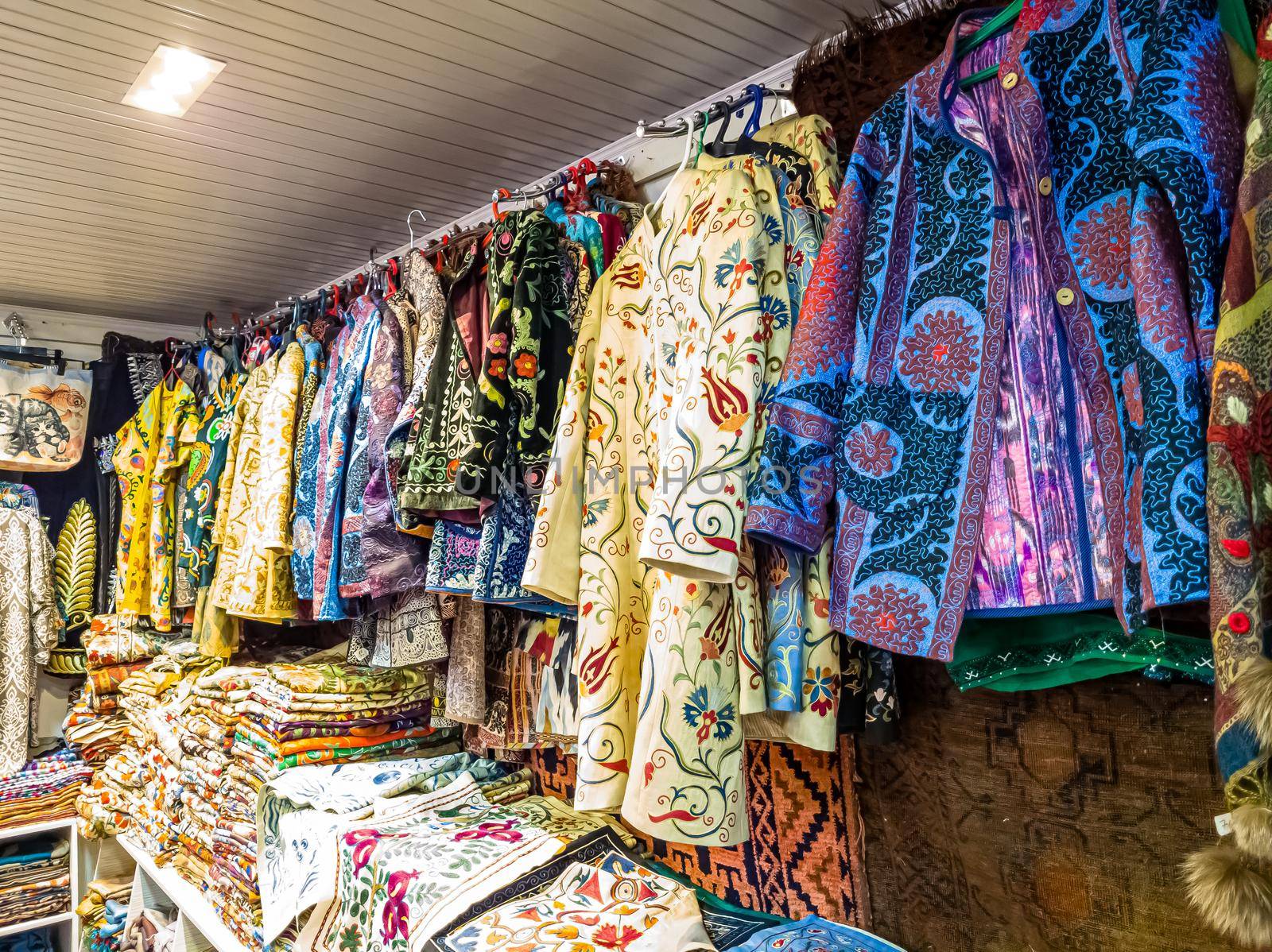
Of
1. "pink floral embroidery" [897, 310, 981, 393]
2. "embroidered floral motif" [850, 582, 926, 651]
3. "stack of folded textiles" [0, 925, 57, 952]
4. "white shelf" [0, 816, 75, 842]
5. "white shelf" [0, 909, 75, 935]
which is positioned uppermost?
"pink floral embroidery" [897, 310, 981, 393]

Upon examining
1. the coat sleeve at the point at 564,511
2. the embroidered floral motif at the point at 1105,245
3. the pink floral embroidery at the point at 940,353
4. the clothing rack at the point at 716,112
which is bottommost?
the coat sleeve at the point at 564,511

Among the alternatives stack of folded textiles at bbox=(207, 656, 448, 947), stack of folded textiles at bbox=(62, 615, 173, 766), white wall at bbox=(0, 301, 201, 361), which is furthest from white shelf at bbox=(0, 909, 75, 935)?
white wall at bbox=(0, 301, 201, 361)

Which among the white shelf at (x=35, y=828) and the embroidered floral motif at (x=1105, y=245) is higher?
the embroidered floral motif at (x=1105, y=245)

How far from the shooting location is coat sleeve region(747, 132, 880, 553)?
107 cm

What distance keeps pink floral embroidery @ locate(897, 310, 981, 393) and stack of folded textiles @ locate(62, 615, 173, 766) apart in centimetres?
272

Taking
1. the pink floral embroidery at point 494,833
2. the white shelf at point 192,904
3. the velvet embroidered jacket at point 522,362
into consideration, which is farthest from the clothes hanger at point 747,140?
the white shelf at point 192,904

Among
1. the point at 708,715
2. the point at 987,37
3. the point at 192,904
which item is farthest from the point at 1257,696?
the point at 192,904

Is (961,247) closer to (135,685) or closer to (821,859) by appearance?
(821,859)

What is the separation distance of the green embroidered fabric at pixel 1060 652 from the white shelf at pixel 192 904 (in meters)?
1.73

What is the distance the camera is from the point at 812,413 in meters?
1.08

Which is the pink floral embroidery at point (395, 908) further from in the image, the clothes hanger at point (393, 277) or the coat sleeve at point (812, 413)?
the clothes hanger at point (393, 277)

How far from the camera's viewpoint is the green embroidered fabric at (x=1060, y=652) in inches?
37.1

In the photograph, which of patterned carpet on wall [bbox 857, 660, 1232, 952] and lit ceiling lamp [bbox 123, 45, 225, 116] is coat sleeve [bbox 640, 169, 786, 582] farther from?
lit ceiling lamp [bbox 123, 45, 225, 116]

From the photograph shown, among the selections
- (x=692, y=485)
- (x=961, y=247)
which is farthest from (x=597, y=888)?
(x=961, y=247)
